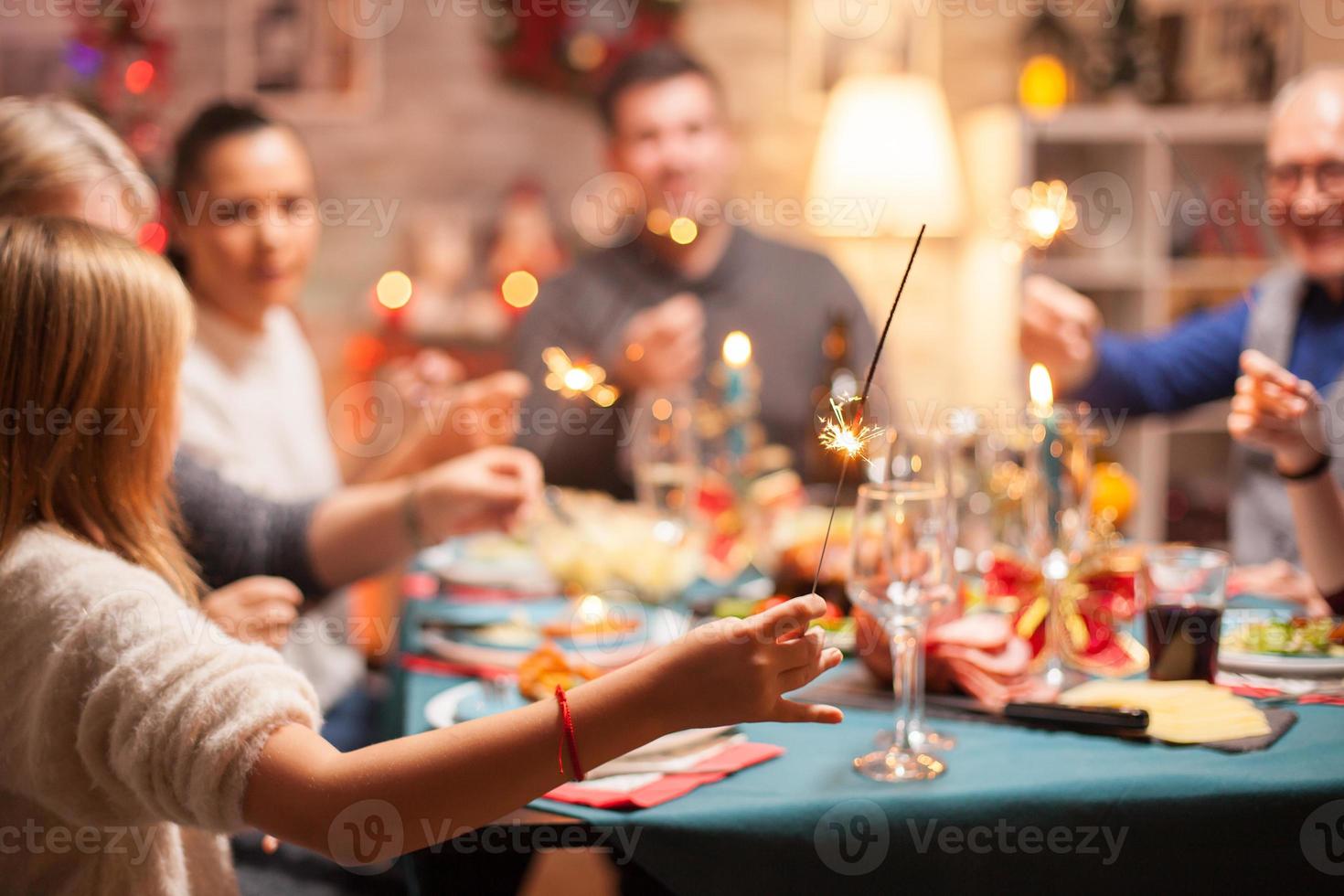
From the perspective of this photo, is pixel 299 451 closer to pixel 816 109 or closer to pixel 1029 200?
pixel 1029 200

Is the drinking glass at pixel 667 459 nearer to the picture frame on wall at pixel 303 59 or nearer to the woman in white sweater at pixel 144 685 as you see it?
the woman in white sweater at pixel 144 685

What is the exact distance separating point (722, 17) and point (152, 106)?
6.09 feet

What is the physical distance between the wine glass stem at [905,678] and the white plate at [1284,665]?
16.2 inches

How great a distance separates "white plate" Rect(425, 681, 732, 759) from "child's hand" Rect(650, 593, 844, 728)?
0.10 meters

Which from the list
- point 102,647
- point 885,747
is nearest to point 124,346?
point 102,647

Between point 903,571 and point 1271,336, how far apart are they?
1.49 metres

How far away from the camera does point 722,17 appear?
3898 mm

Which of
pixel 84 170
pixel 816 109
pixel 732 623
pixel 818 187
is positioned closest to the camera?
pixel 732 623

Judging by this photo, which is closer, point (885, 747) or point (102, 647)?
point (102, 647)

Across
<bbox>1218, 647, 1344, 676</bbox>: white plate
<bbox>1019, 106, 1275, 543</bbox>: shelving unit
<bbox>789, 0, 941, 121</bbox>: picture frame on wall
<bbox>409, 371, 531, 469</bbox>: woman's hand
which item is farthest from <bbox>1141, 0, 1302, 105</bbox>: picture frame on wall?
<bbox>1218, 647, 1344, 676</bbox>: white plate

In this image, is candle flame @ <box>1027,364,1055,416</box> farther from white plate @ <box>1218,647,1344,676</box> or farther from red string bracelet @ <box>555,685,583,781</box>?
red string bracelet @ <box>555,685,583,781</box>

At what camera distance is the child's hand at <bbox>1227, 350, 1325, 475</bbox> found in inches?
51.4

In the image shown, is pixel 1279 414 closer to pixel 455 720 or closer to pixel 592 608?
pixel 592 608

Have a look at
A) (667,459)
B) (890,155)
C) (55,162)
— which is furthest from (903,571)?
(890,155)
